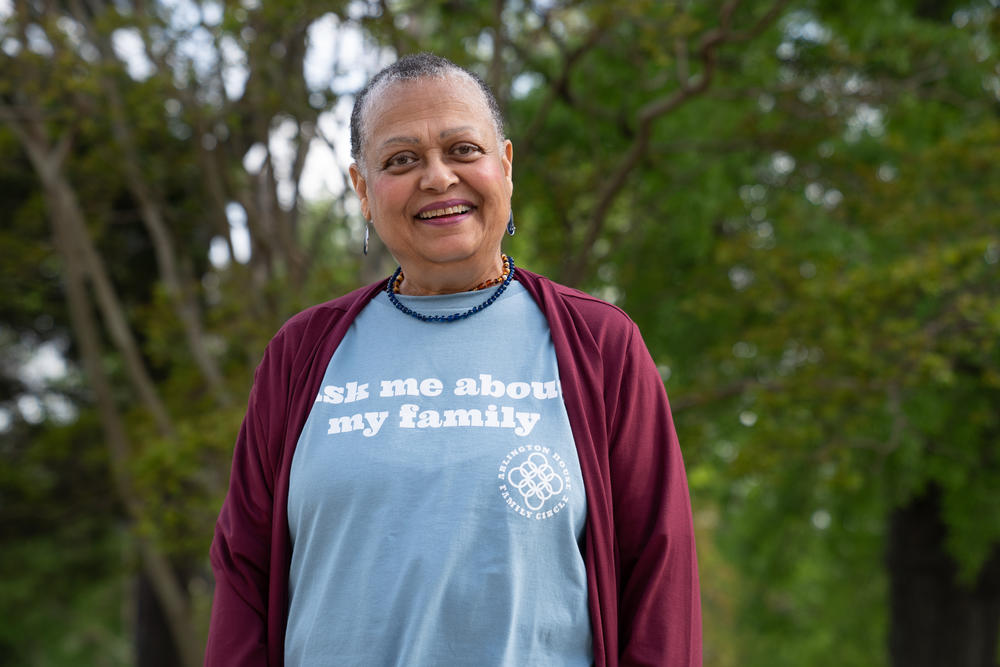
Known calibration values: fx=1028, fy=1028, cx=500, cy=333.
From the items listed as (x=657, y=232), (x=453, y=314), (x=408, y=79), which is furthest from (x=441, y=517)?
(x=657, y=232)

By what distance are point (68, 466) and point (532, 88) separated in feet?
20.5

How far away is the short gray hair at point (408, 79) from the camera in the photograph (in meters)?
1.70

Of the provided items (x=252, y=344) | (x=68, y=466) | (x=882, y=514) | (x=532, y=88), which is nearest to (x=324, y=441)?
(x=252, y=344)

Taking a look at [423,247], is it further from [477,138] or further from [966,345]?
[966,345]

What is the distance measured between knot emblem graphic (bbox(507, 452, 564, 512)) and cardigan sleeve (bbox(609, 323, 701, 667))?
121 mm

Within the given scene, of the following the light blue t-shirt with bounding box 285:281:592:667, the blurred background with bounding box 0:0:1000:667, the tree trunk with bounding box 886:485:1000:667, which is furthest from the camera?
the tree trunk with bounding box 886:485:1000:667

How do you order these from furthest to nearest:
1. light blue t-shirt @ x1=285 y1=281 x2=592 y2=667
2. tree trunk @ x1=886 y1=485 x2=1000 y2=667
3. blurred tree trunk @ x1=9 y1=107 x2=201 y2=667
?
tree trunk @ x1=886 y1=485 x2=1000 y2=667 → blurred tree trunk @ x1=9 y1=107 x2=201 y2=667 → light blue t-shirt @ x1=285 y1=281 x2=592 y2=667

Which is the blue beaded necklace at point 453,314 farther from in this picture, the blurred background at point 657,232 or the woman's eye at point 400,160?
the blurred background at point 657,232

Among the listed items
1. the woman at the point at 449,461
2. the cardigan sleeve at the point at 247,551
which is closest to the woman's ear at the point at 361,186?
the woman at the point at 449,461

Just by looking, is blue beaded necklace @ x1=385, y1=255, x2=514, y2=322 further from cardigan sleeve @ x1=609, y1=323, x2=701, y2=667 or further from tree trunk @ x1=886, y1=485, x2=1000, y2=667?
tree trunk @ x1=886, y1=485, x2=1000, y2=667

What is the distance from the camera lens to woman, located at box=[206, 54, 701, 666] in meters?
1.52

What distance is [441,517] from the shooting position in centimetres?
152

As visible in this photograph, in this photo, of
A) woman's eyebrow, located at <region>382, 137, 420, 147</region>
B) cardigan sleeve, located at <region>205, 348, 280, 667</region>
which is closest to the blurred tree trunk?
cardigan sleeve, located at <region>205, 348, 280, 667</region>

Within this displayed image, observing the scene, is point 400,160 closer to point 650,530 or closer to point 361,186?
point 361,186
